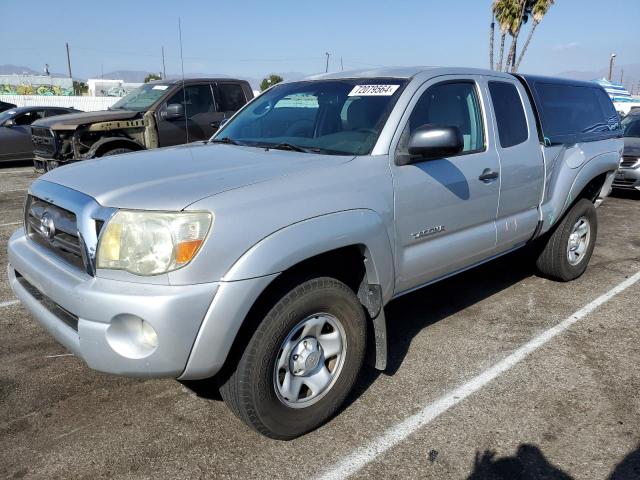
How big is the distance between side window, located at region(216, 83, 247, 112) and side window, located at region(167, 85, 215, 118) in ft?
0.58

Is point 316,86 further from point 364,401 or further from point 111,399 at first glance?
point 111,399

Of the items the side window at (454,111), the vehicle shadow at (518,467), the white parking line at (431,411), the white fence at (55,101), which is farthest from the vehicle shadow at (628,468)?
the white fence at (55,101)

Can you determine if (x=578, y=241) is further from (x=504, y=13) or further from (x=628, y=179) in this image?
(x=504, y=13)

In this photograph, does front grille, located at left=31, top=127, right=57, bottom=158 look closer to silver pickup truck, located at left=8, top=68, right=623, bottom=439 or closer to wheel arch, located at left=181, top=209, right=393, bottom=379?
silver pickup truck, located at left=8, top=68, right=623, bottom=439

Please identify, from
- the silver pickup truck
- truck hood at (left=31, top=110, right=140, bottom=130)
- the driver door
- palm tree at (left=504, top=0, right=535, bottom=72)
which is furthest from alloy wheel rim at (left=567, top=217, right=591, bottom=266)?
palm tree at (left=504, top=0, right=535, bottom=72)

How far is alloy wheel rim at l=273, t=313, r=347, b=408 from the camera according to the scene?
2613 mm

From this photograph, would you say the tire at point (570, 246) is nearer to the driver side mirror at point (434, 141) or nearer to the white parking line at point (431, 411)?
the white parking line at point (431, 411)

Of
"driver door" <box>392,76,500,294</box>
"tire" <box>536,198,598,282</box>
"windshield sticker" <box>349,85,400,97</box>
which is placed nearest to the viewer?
"driver door" <box>392,76,500,294</box>

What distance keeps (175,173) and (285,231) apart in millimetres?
686

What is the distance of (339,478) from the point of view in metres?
2.48

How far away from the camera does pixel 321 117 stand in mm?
3477

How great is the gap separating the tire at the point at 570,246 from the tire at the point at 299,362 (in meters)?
2.77

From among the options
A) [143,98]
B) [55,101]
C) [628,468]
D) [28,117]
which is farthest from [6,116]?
[55,101]

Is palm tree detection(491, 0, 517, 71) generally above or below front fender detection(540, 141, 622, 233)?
above
